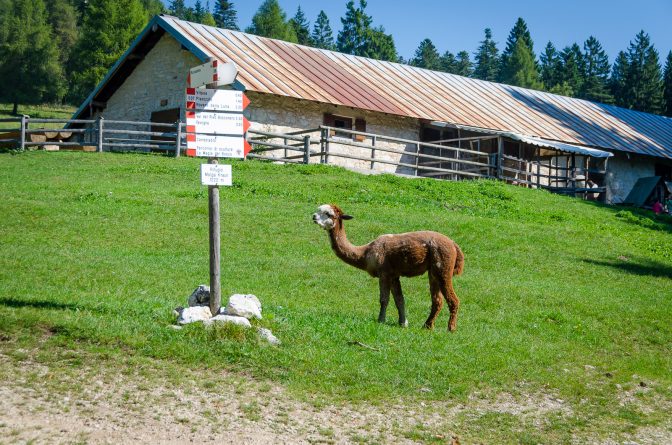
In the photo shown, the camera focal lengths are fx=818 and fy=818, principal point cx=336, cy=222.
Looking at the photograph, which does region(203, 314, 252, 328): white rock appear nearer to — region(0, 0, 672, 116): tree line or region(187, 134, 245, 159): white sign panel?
region(187, 134, 245, 159): white sign panel

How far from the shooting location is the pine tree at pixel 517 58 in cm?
9488

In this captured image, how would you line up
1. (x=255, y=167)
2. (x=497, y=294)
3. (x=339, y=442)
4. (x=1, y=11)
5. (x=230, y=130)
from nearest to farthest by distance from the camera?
(x=339, y=442) → (x=230, y=130) → (x=497, y=294) → (x=255, y=167) → (x=1, y=11)

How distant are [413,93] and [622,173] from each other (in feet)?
39.4

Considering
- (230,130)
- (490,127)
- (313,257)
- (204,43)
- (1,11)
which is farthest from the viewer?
(1,11)

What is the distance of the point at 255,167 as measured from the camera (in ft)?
83.8

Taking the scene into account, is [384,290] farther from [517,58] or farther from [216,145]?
[517,58]

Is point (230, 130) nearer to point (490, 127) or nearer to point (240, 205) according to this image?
point (240, 205)

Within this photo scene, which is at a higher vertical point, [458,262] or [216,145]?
[216,145]

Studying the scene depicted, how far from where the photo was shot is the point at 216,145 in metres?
9.55

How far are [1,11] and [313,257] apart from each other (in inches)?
3319

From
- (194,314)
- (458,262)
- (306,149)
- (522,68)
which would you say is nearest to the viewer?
(194,314)

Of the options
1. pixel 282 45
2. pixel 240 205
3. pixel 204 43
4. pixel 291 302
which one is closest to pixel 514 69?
pixel 282 45

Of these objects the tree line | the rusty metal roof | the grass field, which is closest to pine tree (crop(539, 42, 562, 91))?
the tree line

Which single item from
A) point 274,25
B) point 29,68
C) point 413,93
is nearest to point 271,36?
point 274,25
